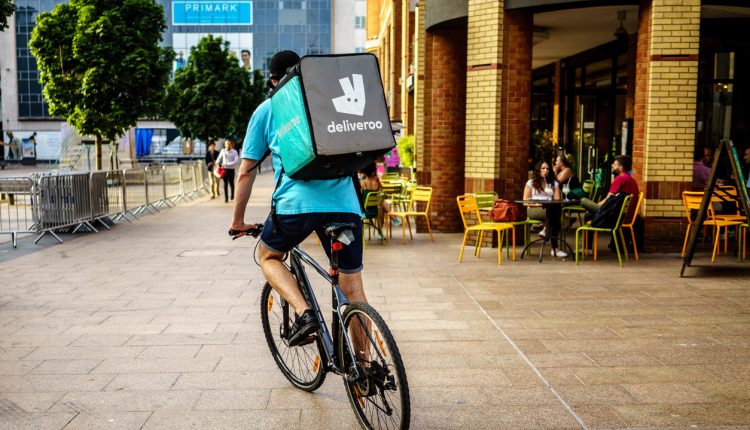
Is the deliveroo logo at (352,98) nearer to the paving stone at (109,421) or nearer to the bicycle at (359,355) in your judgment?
the bicycle at (359,355)

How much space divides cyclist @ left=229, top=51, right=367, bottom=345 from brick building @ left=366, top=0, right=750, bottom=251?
25.3 ft

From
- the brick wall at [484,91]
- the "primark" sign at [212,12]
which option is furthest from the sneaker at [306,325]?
the "primark" sign at [212,12]

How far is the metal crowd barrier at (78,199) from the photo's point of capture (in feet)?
43.0

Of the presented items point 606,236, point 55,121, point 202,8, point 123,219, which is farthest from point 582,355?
point 202,8

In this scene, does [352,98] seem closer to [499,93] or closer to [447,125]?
[499,93]

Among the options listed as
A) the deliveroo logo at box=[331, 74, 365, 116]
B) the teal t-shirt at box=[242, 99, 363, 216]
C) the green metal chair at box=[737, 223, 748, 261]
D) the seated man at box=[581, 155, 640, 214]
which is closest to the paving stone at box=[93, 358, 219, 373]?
the teal t-shirt at box=[242, 99, 363, 216]

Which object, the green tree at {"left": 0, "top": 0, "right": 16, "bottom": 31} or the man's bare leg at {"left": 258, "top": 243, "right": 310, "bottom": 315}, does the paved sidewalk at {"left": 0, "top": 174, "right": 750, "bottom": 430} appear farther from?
the green tree at {"left": 0, "top": 0, "right": 16, "bottom": 31}

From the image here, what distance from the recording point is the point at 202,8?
281ft

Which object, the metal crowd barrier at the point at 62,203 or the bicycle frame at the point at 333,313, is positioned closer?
the bicycle frame at the point at 333,313

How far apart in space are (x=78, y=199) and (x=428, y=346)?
10.0 metres

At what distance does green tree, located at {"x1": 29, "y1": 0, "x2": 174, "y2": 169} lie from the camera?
719 inches

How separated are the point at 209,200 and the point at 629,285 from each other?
16.5 meters

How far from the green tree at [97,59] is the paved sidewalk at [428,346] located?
9263 millimetres

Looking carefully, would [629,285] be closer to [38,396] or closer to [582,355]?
[582,355]
